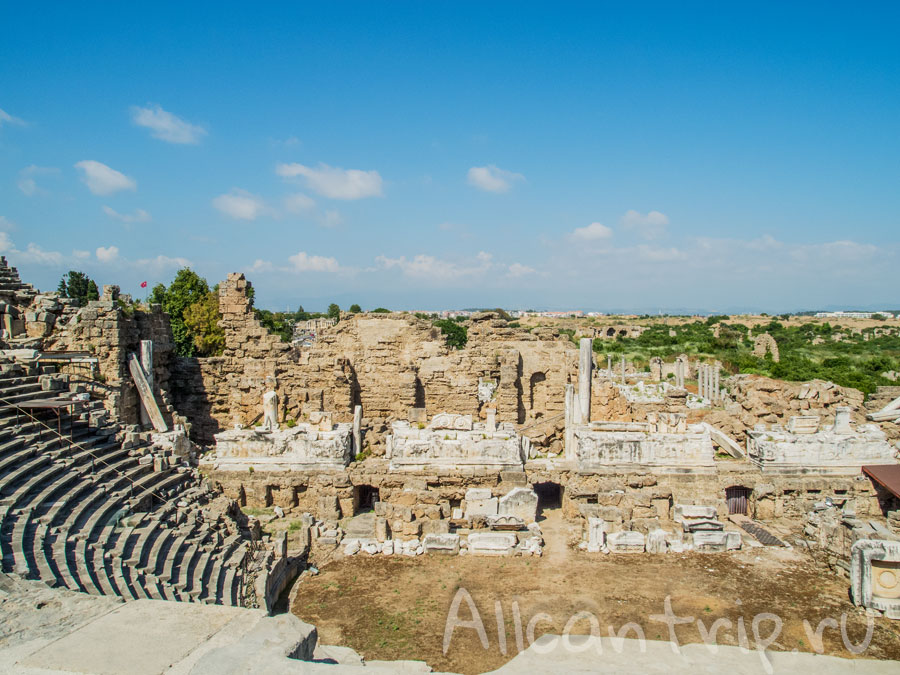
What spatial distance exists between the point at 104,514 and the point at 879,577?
535 inches

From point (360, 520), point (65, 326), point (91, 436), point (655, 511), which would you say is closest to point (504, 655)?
point (360, 520)

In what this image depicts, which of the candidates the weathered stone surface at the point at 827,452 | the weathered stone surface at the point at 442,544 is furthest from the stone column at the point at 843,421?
the weathered stone surface at the point at 442,544

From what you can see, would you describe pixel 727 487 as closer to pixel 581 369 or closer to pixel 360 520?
pixel 581 369

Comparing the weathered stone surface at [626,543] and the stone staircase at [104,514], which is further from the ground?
the stone staircase at [104,514]

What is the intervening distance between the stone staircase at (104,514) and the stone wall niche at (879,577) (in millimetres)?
10873

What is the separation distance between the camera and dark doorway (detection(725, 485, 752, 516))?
1461 centimetres

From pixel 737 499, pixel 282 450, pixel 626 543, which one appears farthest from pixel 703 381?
pixel 282 450

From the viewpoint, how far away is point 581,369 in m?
16.1

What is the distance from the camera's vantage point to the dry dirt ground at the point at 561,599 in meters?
9.44

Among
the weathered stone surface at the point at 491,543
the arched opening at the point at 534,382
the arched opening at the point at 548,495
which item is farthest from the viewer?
the arched opening at the point at 534,382

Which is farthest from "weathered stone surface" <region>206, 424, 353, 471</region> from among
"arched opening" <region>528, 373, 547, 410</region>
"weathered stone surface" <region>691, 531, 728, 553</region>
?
"weathered stone surface" <region>691, 531, 728, 553</region>

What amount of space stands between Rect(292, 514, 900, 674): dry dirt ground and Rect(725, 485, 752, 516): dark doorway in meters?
2.05

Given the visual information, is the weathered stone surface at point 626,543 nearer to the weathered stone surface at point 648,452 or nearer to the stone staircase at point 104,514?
the weathered stone surface at point 648,452

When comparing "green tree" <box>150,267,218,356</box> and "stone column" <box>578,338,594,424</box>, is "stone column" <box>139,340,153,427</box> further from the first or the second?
"green tree" <box>150,267,218,356</box>
